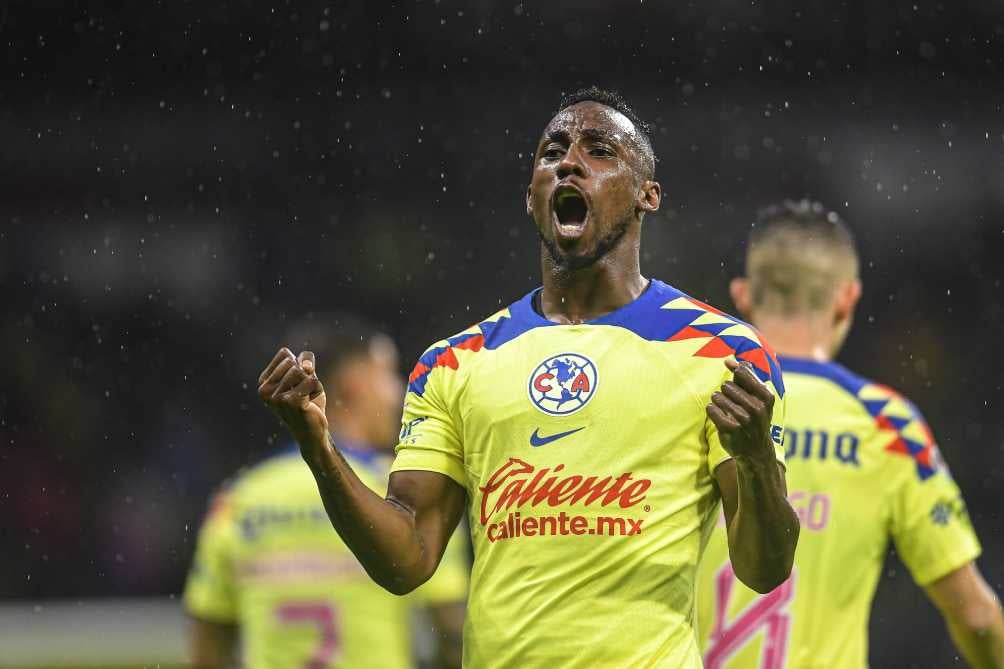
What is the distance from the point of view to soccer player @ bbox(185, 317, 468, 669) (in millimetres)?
5820

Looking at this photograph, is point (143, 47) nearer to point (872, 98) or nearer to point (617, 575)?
point (872, 98)

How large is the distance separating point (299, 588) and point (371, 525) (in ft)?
9.01

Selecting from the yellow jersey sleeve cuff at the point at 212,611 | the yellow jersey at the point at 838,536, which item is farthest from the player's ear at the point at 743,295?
the yellow jersey sleeve cuff at the point at 212,611

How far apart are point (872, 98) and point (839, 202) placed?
1219mm

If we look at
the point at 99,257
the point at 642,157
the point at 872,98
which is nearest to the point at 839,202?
the point at 872,98

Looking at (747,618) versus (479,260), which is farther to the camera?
(479,260)

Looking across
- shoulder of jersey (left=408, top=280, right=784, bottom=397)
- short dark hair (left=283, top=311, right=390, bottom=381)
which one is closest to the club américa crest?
shoulder of jersey (left=408, top=280, right=784, bottom=397)

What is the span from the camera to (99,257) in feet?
46.4

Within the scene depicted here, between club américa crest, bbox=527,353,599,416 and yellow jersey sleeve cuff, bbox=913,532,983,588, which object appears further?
yellow jersey sleeve cuff, bbox=913,532,983,588

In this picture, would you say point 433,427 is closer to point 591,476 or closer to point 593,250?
point 591,476

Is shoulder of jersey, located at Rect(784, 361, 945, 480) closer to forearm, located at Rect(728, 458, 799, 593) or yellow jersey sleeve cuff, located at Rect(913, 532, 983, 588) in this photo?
yellow jersey sleeve cuff, located at Rect(913, 532, 983, 588)

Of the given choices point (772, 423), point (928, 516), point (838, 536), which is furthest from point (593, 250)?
point (928, 516)

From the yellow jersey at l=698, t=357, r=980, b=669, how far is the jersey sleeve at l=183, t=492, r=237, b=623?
2.20 meters

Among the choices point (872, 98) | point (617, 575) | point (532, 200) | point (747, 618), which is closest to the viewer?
point (617, 575)
